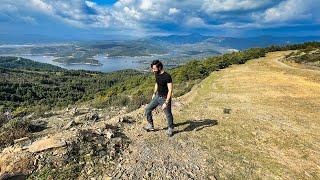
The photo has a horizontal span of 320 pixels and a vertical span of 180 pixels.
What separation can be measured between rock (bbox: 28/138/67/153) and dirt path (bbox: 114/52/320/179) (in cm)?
198

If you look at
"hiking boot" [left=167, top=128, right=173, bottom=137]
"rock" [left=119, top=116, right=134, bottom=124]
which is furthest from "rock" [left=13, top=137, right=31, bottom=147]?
"hiking boot" [left=167, top=128, right=173, bottom=137]

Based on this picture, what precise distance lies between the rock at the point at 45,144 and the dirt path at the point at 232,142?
6.48ft

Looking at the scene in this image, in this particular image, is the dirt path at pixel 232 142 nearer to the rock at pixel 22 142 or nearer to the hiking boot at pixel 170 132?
the hiking boot at pixel 170 132

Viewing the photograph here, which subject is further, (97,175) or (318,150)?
(318,150)

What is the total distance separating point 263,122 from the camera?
16.7 m

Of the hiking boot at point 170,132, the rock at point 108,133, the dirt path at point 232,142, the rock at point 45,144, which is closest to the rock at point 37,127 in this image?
the dirt path at point 232,142

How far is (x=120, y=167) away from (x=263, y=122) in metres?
8.10

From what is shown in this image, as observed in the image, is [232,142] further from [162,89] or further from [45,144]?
[45,144]

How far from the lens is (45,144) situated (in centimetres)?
1141

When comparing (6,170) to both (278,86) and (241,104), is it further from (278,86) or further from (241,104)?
(278,86)

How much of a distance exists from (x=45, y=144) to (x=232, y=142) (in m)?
6.19

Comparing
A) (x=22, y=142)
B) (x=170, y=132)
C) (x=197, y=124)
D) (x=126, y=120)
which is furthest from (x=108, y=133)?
(x=197, y=124)

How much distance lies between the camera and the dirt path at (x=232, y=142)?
11000mm

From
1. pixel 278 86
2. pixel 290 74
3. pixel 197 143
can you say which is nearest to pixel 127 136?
pixel 197 143
